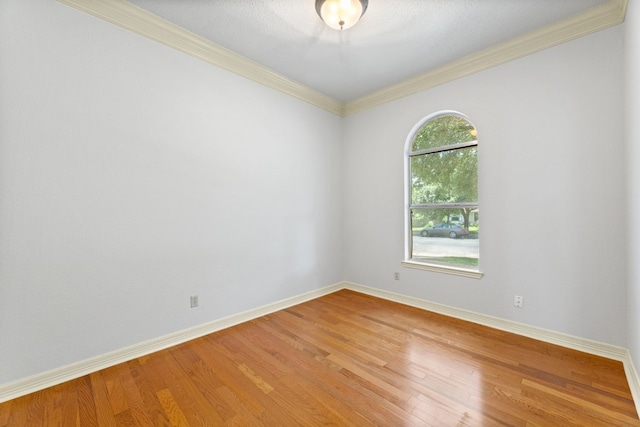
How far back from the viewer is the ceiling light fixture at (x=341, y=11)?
203 cm

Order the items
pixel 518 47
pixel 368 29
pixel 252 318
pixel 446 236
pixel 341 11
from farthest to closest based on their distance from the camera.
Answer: pixel 446 236, pixel 252 318, pixel 518 47, pixel 368 29, pixel 341 11

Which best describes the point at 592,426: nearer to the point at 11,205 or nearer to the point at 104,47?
the point at 11,205

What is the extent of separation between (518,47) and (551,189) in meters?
1.44

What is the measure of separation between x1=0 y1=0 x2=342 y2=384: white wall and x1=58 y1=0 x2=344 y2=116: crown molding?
76mm

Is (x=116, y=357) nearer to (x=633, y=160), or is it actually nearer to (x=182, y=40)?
(x=182, y=40)

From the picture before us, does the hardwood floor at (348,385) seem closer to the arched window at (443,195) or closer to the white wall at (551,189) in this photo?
the white wall at (551,189)

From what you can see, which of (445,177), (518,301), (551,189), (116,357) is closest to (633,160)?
(551,189)

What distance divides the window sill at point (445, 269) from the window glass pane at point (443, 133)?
1510mm

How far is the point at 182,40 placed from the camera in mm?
2492

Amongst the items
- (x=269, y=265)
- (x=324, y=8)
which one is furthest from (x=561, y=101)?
(x=269, y=265)

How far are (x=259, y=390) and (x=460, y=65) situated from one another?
3.69 meters

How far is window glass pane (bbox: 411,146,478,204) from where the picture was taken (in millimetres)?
3064

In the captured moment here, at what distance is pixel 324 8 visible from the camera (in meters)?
2.09

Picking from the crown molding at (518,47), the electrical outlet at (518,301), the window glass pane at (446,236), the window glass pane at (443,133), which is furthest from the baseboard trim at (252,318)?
the crown molding at (518,47)
